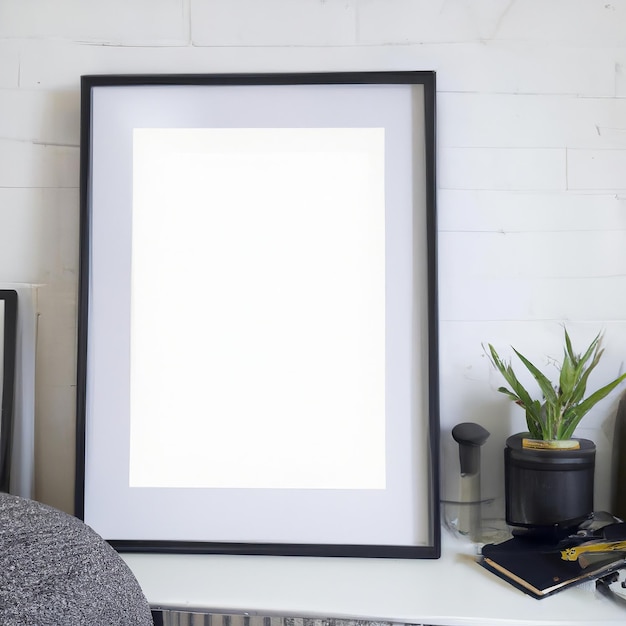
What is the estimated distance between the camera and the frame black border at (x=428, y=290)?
37.3 inches

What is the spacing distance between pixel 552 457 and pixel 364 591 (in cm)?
34

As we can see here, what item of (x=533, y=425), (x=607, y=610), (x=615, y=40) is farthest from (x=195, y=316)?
(x=615, y=40)

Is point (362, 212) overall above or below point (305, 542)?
above

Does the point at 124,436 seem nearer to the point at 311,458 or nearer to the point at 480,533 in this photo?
the point at 311,458

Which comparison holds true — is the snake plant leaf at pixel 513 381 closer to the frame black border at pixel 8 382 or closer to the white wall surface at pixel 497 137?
the white wall surface at pixel 497 137

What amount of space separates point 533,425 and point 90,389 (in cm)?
73

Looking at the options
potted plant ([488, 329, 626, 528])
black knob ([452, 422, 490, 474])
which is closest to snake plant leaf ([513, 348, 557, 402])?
potted plant ([488, 329, 626, 528])

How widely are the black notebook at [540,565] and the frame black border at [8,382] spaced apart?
785mm

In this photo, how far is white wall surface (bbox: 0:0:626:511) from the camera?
3.39ft

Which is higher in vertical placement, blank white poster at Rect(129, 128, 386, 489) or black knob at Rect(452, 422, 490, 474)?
blank white poster at Rect(129, 128, 386, 489)

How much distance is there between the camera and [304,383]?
39.0 inches

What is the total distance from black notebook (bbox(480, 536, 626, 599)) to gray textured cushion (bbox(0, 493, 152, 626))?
52 centimetres

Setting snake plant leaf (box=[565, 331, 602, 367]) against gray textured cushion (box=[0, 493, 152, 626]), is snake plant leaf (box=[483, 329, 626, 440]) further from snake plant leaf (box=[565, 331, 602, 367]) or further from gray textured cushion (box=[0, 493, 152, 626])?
gray textured cushion (box=[0, 493, 152, 626])

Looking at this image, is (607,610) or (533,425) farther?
(533,425)
